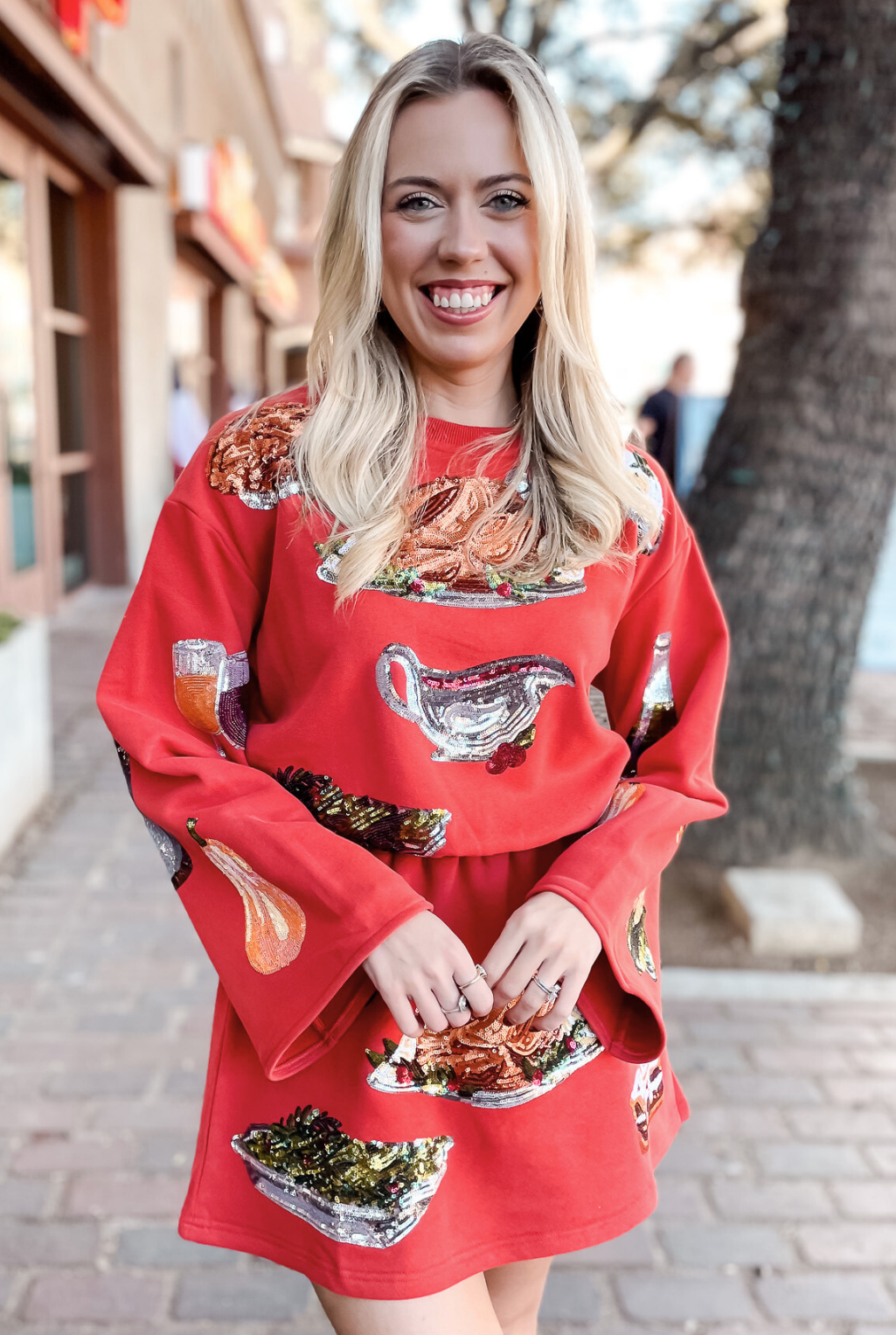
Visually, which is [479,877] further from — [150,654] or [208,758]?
[150,654]

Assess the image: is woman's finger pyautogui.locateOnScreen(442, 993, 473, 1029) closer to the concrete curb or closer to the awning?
the concrete curb

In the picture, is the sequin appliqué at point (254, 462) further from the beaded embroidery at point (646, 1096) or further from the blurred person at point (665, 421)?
the blurred person at point (665, 421)

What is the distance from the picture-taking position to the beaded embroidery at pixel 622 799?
1490mm

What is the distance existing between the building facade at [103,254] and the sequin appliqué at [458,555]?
556 cm

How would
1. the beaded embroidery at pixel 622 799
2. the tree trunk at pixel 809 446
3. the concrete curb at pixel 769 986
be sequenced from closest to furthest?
1. the beaded embroidery at pixel 622 799
2. the concrete curb at pixel 769 986
3. the tree trunk at pixel 809 446

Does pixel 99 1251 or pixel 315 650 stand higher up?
pixel 315 650

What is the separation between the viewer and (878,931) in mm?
4125

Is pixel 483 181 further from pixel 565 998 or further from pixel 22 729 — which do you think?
pixel 22 729

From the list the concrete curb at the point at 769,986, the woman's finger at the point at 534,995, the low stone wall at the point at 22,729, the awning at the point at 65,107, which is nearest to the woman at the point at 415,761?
the woman's finger at the point at 534,995

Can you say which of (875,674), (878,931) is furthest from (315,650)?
(875,674)

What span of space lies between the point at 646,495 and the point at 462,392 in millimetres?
292

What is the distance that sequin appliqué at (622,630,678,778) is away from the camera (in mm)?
1586

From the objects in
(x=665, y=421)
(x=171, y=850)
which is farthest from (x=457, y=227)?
(x=665, y=421)

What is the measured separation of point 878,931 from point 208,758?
11.3 ft
